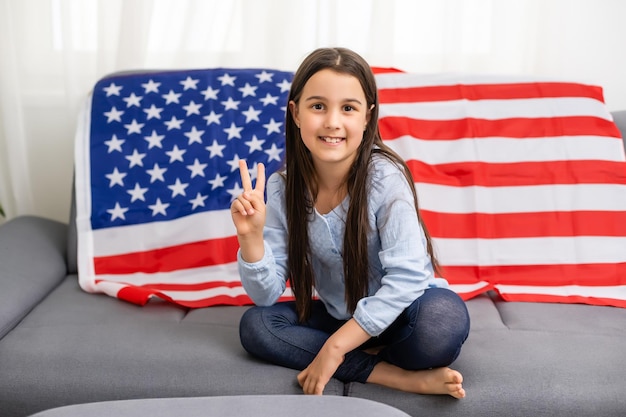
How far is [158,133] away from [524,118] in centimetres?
95

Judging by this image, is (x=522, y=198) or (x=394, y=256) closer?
(x=394, y=256)

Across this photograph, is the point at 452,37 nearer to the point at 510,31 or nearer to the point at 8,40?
the point at 510,31

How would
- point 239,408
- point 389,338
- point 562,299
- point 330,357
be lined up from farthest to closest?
point 562,299 < point 389,338 < point 330,357 < point 239,408

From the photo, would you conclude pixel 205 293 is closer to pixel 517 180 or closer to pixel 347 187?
pixel 347 187

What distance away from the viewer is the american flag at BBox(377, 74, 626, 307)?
5.51ft

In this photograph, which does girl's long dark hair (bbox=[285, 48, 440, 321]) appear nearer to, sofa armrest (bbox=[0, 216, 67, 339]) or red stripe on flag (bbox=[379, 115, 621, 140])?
red stripe on flag (bbox=[379, 115, 621, 140])

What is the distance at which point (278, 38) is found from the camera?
2.10 m

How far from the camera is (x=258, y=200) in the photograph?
129cm

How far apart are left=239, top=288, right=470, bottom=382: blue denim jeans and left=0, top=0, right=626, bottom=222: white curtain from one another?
987mm

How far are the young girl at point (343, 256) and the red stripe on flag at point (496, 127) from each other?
0.42 metres

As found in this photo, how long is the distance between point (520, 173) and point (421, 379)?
73 cm

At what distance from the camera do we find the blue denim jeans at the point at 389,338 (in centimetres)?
124

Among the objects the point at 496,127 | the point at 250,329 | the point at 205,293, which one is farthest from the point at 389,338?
the point at 496,127

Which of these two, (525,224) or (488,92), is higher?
(488,92)
